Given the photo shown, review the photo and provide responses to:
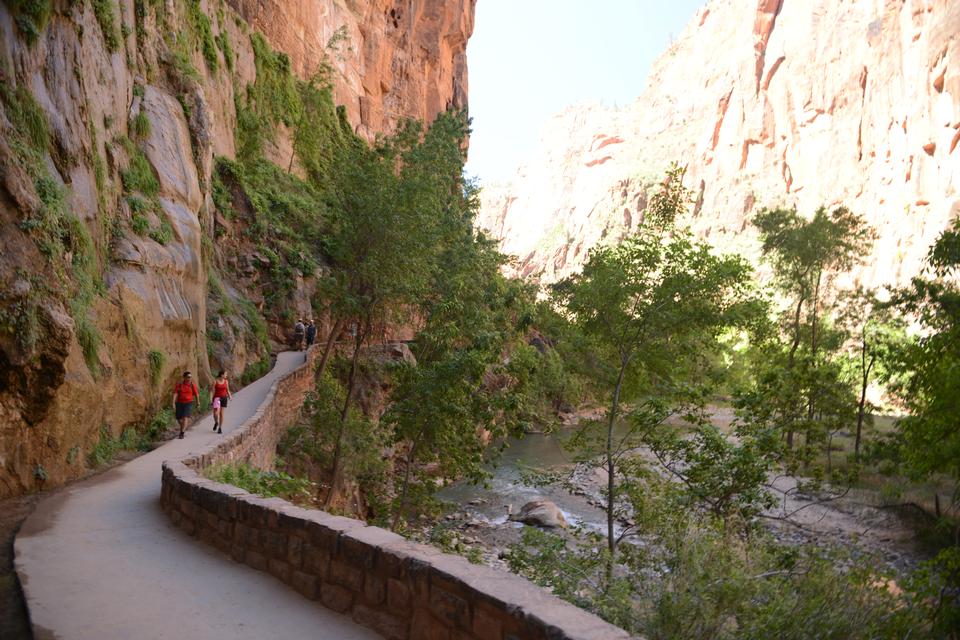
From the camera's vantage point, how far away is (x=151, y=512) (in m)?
7.80

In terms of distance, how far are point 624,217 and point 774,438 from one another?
117 meters

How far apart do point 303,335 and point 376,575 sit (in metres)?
22.4

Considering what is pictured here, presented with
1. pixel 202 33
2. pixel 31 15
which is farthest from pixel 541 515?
pixel 202 33

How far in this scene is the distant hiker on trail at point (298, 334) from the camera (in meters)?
25.4

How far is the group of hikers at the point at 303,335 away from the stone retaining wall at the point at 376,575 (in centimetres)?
1863

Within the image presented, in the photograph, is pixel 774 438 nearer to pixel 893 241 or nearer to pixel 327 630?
pixel 327 630

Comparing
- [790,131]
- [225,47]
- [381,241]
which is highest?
[790,131]

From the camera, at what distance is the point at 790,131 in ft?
352

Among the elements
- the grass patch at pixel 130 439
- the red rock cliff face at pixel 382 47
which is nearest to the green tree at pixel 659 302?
the grass patch at pixel 130 439

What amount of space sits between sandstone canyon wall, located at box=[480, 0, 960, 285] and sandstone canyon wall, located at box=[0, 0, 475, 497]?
3380 cm

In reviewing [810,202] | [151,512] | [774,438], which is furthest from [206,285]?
[810,202]

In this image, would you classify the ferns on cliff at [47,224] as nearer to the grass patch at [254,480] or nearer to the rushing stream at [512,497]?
the grass patch at [254,480]

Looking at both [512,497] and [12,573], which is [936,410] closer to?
[12,573]

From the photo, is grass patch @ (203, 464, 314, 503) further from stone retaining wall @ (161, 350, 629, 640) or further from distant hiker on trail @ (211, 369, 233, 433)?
distant hiker on trail @ (211, 369, 233, 433)
